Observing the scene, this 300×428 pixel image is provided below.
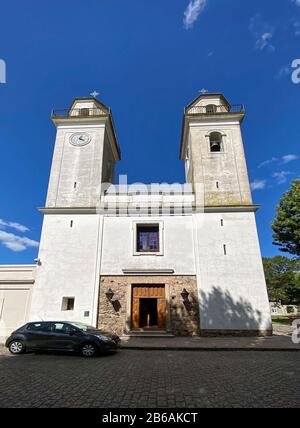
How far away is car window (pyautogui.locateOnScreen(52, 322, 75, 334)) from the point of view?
909 cm

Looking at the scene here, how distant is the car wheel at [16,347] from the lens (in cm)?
910

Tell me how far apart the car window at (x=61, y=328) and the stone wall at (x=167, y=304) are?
413cm

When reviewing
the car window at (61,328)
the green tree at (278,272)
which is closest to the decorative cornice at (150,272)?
the car window at (61,328)

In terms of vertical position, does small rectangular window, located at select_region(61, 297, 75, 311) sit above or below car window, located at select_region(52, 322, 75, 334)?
above

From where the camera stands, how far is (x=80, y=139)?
17.9 m

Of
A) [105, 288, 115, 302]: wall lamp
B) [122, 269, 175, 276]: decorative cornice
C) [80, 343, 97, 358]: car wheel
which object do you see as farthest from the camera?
[122, 269, 175, 276]: decorative cornice

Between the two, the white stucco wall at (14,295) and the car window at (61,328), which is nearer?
the car window at (61,328)

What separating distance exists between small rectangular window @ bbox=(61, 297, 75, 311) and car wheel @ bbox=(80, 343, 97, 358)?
17.0 ft

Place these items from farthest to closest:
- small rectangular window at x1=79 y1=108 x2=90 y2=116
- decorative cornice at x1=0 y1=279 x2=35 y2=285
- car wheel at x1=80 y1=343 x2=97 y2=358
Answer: small rectangular window at x1=79 y1=108 x2=90 y2=116 < decorative cornice at x1=0 y1=279 x2=35 y2=285 < car wheel at x1=80 y1=343 x2=97 y2=358

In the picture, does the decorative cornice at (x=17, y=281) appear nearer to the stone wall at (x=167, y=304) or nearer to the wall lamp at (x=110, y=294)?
the stone wall at (x=167, y=304)

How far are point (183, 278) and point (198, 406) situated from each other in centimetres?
940

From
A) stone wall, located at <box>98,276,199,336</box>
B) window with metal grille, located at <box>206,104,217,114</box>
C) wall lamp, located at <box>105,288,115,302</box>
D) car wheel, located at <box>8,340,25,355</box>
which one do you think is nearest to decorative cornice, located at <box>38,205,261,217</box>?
stone wall, located at <box>98,276,199,336</box>

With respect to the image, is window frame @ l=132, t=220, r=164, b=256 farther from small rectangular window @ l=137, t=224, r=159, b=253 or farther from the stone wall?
the stone wall

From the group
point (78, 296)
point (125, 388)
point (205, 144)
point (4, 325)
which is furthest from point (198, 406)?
point (205, 144)
